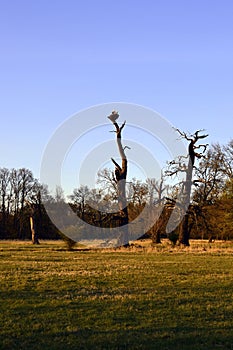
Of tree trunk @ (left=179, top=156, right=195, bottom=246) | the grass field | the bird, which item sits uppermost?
the bird

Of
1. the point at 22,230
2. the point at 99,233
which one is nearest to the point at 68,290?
the point at 99,233

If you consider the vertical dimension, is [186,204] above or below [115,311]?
above

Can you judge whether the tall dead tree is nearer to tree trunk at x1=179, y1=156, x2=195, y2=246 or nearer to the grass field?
tree trunk at x1=179, y1=156, x2=195, y2=246

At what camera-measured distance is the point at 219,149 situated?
53812 millimetres

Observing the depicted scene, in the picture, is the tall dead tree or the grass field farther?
the tall dead tree

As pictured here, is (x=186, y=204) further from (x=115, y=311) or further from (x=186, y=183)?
(x=115, y=311)

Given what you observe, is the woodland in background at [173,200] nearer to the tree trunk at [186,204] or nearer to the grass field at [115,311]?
the tree trunk at [186,204]

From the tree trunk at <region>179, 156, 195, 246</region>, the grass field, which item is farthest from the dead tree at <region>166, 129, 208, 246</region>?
the grass field

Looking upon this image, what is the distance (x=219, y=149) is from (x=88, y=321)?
151 feet

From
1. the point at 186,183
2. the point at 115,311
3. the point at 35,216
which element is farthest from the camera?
the point at 35,216

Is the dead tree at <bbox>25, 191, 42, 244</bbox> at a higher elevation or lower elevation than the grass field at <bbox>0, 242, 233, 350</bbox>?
higher

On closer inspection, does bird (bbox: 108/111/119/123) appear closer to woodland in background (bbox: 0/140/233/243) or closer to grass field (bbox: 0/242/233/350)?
woodland in background (bbox: 0/140/233/243)

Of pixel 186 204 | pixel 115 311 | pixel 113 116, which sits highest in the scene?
pixel 113 116

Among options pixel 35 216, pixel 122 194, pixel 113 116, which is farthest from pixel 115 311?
pixel 35 216
